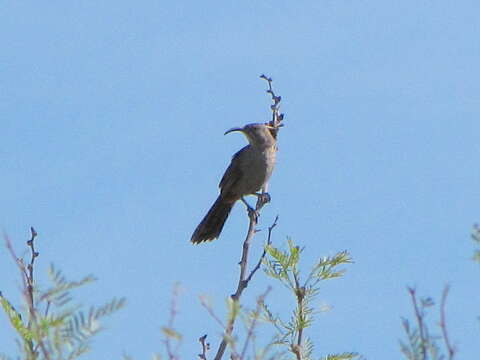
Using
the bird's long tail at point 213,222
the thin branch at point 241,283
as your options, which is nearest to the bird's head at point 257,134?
the bird's long tail at point 213,222

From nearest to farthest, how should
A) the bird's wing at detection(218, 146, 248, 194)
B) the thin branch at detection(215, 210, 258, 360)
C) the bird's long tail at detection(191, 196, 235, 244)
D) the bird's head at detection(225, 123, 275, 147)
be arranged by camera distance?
the thin branch at detection(215, 210, 258, 360)
the bird's long tail at detection(191, 196, 235, 244)
the bird's wing at detection(218, 146, 248, 194)
the bird's head at detection(225, 123, 275, 147)

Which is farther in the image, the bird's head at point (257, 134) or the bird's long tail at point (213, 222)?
the bird's head at point (257, 134)

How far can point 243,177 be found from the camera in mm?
11109

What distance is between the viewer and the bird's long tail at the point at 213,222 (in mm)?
10992

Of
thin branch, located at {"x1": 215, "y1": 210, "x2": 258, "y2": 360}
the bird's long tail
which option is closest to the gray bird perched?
the bird's long tail

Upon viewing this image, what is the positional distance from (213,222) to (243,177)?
0.61 metres

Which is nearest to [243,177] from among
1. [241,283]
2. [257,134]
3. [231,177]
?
[231,177]

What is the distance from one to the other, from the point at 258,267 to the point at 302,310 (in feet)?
0.94

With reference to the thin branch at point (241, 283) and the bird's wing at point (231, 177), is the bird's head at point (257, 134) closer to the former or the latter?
the bird's wing at point (231, 177)

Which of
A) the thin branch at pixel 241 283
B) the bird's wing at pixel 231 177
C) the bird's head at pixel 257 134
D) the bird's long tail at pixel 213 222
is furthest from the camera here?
the bird's head at pixel 257 134

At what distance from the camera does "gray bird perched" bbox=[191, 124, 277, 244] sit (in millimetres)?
11031

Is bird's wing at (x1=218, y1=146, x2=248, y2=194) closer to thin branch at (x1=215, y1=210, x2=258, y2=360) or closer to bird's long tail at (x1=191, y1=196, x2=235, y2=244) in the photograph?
bird's long tail at (x1=191, y1=196, x2=235, y2=244)

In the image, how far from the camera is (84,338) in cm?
206

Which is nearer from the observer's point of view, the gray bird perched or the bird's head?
the gray bird perched
